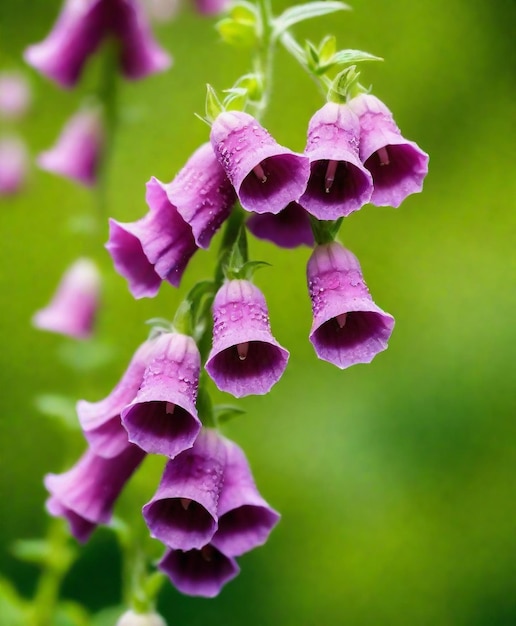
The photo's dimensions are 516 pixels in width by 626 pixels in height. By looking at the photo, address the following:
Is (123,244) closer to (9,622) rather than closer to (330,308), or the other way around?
(330,308)

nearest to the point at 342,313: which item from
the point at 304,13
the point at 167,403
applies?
the point at 167,403

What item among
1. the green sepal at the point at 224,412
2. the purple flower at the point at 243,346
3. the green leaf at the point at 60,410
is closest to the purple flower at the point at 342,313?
the purple flower at the point at 243,346

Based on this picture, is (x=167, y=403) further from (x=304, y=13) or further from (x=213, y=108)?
(x=304, y=13)

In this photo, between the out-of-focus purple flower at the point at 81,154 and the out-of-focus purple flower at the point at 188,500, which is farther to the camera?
the out-of-focus purple flower at the point at 81,154

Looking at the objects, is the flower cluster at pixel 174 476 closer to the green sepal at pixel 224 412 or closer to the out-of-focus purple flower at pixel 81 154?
the green sepal at pixel 224 412

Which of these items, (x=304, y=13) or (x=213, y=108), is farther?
(x=304, y=13)

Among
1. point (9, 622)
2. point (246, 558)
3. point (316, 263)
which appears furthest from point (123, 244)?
point (246, 558)

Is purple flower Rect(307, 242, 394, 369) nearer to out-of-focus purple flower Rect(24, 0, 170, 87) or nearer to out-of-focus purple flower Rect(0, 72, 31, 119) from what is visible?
out-of-focus purple flower Rect(24, 0, 170, 87)

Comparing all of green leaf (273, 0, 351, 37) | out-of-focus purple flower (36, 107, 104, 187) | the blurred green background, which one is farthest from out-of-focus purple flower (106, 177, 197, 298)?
the blurred green background
